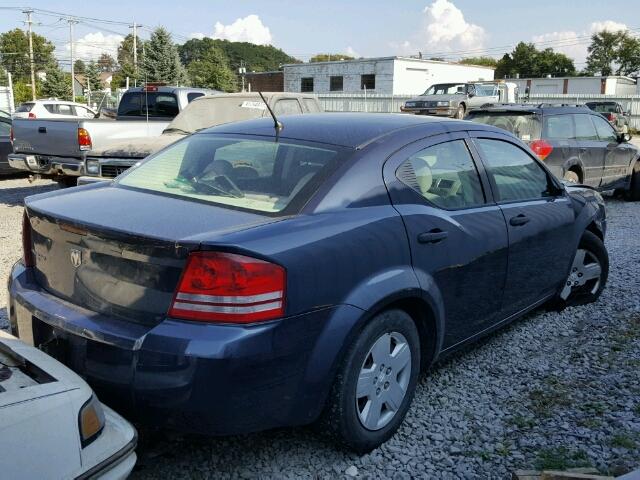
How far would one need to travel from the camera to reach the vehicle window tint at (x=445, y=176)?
326 centimetres

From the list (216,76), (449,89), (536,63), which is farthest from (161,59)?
(536,63)

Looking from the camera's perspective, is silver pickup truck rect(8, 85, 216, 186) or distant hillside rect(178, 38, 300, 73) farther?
distant hillside rect(178, 38, 300, 73)

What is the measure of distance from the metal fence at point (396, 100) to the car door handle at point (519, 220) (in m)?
30.3

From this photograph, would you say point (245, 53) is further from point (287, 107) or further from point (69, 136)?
point (287, 107)

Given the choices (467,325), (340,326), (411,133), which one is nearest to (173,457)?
(340,326)

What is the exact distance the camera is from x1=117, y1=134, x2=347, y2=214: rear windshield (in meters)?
2.92

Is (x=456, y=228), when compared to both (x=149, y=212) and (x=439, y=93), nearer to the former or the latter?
(x=149, y=212)

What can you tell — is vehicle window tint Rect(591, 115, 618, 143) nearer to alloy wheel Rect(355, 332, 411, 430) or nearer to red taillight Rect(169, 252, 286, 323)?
alloy wheel Rect(355, 332, 411, 430)

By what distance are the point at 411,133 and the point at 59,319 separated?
202 cm

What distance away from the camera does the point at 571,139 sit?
9.46 m

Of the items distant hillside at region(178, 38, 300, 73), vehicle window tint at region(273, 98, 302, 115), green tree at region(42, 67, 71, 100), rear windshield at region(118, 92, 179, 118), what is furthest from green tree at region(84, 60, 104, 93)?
vehicle window tint at region(273, 98, 302, 115)

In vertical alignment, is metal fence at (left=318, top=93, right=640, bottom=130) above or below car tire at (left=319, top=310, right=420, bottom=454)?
above

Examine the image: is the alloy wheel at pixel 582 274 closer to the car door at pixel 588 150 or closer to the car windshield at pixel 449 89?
the car door at pixel 588 150

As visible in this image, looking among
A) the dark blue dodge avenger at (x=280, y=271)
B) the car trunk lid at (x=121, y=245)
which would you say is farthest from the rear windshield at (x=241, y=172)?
the car trunk lid at (x=121, y=245)
